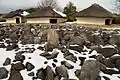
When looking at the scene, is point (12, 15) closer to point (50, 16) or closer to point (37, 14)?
point (37, 14)

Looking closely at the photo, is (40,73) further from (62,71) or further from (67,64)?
(67,64)

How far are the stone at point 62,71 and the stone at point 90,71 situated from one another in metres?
0.90

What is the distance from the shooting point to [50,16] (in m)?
47.4

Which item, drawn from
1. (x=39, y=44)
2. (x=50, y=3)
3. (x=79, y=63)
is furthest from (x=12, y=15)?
(x=79, y=63)

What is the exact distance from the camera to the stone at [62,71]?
1226cm

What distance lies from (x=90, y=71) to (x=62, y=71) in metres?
→ 1.54

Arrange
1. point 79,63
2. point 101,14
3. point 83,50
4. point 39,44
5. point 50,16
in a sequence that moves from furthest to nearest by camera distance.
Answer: point 50,16, point 101,14, point 39,44, point 83,50, point 79,63

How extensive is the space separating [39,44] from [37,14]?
3221 centimetres

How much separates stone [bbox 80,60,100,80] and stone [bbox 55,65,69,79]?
0.90 metres

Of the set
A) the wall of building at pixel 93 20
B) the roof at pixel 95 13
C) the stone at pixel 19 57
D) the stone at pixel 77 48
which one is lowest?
the stone at pixel 19 57

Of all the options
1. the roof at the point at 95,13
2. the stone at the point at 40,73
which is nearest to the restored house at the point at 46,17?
the roof at the point at 95,13

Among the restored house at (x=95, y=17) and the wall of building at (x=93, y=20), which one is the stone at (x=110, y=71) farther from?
the wall of building at (x=93, y=20)

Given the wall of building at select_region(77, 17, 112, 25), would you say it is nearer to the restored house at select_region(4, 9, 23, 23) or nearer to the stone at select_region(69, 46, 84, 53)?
the restored house at select_region(4, 9, 23, 23)

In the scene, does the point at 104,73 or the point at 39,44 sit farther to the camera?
Answer: the point at 39,44
